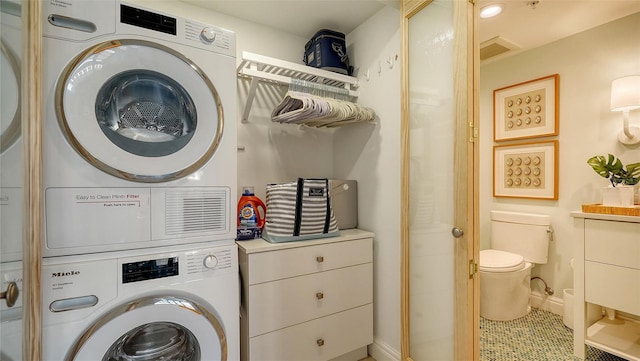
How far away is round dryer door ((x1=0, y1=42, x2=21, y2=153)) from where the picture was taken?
29.5 inches

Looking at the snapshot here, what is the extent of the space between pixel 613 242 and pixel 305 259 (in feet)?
5.89

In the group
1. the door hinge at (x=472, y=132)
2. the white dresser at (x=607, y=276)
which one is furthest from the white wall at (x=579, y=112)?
the door hinge at (x=472, y=132)

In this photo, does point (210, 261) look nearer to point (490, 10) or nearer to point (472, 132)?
point (472, 132)

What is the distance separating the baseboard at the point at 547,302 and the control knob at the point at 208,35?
3.14m

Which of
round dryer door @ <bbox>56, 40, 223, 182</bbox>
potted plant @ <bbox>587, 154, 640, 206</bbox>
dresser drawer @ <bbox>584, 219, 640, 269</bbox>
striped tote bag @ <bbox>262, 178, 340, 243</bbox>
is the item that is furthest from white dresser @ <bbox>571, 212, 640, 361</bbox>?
round dryer door @ <bbox>56, 40, 223, 182</bbox>

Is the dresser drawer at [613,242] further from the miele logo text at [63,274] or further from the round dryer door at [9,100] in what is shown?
the round dryer door at [9,100]

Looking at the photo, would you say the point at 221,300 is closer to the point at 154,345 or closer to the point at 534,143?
the point at 154,345

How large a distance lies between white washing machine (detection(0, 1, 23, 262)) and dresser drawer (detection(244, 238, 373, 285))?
0.84m

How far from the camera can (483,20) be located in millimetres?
2041

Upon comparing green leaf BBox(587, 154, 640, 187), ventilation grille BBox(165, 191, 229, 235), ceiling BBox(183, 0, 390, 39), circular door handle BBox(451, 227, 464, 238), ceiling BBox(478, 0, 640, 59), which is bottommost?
circular door handle BBox(451, 227, 464, 238)

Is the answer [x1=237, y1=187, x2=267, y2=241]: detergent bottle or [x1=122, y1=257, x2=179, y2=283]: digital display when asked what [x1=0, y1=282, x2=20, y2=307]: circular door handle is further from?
[x1=237, y1=187, x2=267, y2=241]: detergent bottle

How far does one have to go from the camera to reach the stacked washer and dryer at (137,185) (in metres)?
0.96

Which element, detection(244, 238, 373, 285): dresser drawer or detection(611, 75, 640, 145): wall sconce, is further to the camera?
detection(611, 75, 640, 145): wall sconce

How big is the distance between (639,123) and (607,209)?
789 mm
